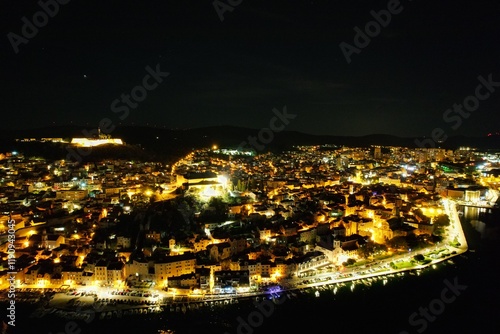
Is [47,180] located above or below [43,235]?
above

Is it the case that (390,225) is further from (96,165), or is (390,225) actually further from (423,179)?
(96,165)

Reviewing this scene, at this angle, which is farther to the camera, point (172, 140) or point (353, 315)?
point (172, 140)

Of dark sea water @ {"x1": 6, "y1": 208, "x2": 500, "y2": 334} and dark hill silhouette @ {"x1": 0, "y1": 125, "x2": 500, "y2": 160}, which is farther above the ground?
dark hill silhouette @ {"x1": 0, "y1": 125, "x2": 500, "y2": 160}

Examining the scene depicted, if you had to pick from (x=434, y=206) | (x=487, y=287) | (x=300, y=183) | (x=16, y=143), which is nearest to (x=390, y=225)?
(x=487, y=287)

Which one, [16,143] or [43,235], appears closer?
[43,235]

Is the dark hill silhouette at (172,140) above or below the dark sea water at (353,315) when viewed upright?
above

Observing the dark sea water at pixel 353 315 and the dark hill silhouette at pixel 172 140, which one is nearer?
the dark sea water at pixel 353 315

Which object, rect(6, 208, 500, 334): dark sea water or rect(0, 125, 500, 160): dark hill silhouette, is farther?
rect(0, 125, 500, 160): dark hill silhouette

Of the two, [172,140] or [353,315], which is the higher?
[172,140]
